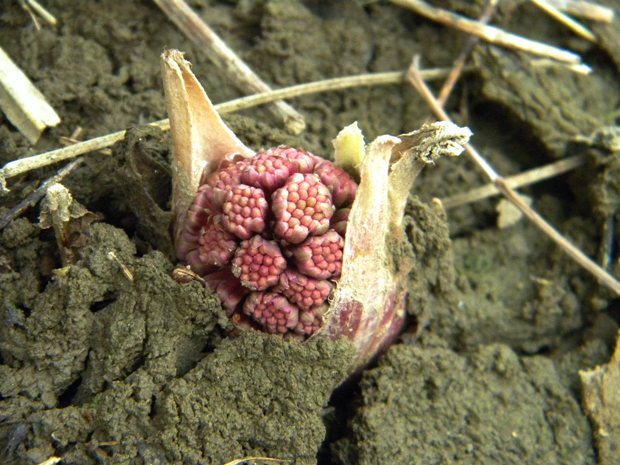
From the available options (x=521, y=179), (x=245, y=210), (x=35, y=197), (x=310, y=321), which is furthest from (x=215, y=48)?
(x=521, y=179)

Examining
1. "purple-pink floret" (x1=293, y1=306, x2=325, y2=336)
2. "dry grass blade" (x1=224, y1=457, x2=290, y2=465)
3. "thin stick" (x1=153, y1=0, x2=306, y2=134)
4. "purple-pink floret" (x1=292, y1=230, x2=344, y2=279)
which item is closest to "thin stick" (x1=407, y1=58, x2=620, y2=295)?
"thin stick" (x1=153, y1=0, x2=306, y2=134)

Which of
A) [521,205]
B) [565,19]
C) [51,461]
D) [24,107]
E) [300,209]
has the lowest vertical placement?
[521,205]

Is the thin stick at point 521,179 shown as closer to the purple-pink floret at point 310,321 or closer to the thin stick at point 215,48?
the thin stick at point 215,48

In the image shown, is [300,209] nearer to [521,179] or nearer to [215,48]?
[215,48]

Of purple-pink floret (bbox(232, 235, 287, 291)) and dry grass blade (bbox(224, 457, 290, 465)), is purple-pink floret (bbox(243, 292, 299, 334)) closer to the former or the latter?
purple-pink floret (bbox(232, 235, 287, 291))

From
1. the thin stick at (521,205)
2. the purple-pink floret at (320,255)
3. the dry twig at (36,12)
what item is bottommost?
the thin stick at (521,205)

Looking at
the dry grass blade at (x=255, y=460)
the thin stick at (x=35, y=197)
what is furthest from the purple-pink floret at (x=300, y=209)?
the thin stick at (x=35, y=197)

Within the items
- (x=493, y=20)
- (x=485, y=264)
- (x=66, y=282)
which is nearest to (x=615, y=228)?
(x=485, y=264)

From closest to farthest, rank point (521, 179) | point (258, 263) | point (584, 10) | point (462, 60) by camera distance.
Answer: point (258, 263), point (521, 179), point (462, 60), point (584, 10)
